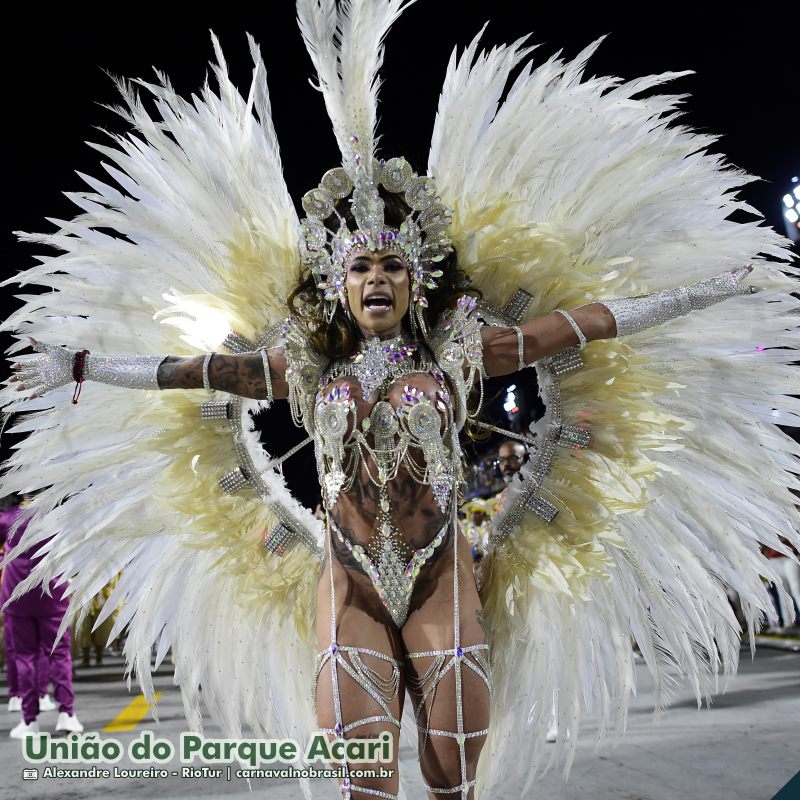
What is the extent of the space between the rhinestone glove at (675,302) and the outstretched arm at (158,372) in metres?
1.16

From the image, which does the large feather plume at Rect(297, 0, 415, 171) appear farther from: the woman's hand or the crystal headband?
the woman's hand

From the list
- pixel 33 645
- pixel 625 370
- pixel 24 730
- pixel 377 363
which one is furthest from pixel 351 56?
pixel 33 645

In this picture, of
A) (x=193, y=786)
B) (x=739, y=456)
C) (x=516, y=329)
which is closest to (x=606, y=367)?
(x=516, y=329)

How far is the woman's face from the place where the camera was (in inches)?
101

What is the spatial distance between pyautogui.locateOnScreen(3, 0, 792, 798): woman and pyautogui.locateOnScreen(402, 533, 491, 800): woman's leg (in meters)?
0.04

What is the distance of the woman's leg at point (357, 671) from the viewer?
85.5 inches

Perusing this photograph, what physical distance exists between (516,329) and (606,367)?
1.39ft

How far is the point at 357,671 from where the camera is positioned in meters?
2.24

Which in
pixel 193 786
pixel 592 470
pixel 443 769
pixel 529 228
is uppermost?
pixel 529 228

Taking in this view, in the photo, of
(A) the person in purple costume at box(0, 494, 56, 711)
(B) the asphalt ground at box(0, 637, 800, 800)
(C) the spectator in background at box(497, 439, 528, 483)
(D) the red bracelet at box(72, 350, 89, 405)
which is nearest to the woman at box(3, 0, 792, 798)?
(D) the red bracelet at box(72, 350, 89, 405)

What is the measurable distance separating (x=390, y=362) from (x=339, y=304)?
346 mm

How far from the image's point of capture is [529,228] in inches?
112

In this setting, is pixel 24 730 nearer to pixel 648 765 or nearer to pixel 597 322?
pixel 648 765

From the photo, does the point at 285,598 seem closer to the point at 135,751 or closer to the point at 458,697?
the point at 458,697
